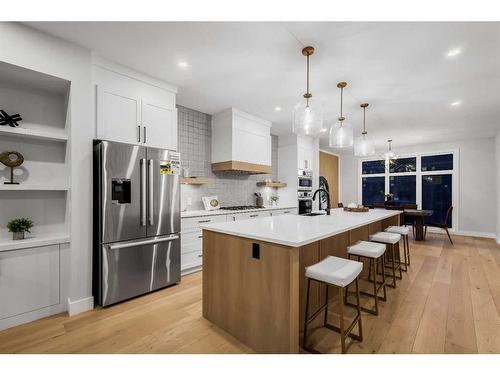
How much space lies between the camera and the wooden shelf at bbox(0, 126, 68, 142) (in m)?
2.09

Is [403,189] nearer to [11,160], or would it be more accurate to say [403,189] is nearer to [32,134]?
[32,134]

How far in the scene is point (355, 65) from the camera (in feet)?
8.54

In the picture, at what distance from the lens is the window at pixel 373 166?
7741 millimetres

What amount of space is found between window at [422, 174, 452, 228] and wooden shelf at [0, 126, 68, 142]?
8.18 m

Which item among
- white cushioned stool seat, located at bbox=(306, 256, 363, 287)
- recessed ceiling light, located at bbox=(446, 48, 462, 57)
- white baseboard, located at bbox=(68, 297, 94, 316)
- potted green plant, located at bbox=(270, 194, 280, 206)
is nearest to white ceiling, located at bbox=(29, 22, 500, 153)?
recessed ceiling light, located at bbox=(446, 48, 462, 57)

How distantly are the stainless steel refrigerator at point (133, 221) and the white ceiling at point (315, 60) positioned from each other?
0.98m

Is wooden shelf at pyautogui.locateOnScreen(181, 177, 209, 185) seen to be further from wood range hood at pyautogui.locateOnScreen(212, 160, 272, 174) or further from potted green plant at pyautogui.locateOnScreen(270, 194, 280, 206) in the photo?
potted green plant at pyautogui.locateOnScreen(270, 194, 280, 206)

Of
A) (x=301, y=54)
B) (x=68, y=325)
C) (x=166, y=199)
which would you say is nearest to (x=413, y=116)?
(x=301, y=54)

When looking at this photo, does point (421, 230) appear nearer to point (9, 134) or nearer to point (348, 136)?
point (348, 136)

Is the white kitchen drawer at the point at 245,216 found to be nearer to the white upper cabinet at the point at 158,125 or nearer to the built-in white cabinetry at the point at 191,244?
the built-in white cabinetry at the point at 191,244

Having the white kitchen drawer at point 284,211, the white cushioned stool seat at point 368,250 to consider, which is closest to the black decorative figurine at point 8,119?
the white cushioned stool seat at point 368,250

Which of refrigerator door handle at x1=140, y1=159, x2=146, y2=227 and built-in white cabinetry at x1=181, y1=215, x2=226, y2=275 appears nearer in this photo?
refrigerator door handle at x1=140, y1=159, x2=146, y2=227

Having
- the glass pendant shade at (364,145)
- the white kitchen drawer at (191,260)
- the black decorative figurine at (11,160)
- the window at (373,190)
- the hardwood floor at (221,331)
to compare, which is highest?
the glass pendant shade at (364,145)

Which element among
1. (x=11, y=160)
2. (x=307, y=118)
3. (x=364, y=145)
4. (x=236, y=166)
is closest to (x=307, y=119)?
(x=307, y=118)
